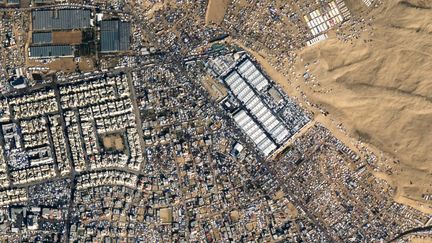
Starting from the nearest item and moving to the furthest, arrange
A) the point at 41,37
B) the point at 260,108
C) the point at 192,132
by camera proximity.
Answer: the point at 260,108, the point at 41,37, the point at 192,132

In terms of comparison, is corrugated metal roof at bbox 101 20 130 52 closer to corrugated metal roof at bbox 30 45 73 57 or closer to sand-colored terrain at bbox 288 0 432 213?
corrugated metal roof at bbox 30 45 73 57

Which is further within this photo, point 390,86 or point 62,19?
point 62,19

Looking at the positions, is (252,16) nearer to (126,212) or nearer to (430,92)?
(430,92)

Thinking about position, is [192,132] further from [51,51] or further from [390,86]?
[390,86]

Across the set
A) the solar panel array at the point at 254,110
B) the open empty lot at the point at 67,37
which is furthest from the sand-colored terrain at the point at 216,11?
the open empty lot at the point at 67,37

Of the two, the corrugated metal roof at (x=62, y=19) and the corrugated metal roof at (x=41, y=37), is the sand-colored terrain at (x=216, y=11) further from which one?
the corrugated metal roof at (x=41, y=37)

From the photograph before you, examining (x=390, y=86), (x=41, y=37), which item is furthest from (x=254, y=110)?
(x=41, y=37)

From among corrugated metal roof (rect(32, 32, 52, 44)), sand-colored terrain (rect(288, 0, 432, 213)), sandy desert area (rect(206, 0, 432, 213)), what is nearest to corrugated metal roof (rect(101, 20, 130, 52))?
corrugated metal roof (rect(32, 32, 52, 44))
